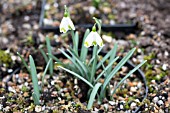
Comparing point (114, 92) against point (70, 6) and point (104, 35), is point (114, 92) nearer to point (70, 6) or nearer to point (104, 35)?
point (104, 35)

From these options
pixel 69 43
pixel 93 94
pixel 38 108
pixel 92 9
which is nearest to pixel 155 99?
pixel 93 94

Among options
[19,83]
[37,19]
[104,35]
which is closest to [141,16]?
[104,35]

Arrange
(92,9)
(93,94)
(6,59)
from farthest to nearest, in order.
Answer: (92,9)
(6,59)
(93,94)

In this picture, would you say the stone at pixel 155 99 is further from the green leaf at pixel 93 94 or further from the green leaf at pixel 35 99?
the green leaf at pixel 35 99

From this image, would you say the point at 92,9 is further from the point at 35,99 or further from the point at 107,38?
the point at 35,99

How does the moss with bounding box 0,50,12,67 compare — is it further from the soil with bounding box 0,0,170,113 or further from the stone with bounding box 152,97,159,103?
the stone with bounding box 152,97,159,103

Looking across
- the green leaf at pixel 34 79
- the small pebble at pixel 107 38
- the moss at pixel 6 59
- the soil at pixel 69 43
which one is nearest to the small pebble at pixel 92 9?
the soil at pixel 69 43

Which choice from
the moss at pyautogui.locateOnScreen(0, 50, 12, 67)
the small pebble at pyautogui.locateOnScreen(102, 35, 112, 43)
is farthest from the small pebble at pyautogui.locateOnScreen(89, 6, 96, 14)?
the moss at pyautogui.locateOnScreen(0, 50, 12, 67)

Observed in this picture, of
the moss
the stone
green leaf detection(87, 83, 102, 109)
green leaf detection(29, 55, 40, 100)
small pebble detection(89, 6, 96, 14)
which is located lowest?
the stone
